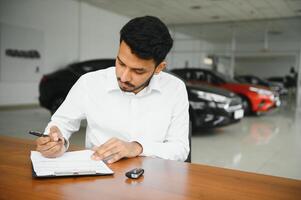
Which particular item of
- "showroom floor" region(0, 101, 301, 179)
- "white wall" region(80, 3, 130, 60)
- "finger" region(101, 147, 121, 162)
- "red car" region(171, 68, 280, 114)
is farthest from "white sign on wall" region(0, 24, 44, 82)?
"finger" region(101, 147, 121, 162)

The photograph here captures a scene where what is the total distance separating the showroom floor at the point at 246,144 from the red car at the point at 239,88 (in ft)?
2.90

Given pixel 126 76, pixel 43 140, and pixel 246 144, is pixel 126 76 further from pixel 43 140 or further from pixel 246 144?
pixel 246 144

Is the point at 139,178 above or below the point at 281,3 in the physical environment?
below

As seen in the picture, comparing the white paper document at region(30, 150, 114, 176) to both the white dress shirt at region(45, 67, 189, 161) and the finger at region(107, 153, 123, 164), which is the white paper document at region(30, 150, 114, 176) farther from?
the white dress shirt at region(45, 67, 189, 161)

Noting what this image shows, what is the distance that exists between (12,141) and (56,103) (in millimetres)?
3584

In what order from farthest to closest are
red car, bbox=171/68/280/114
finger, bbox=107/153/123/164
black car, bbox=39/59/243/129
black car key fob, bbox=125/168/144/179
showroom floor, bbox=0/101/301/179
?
1. red car, bbox=171/68/280/114
2. black car, bbox=39/59/243/129
3. showroom floor, bbox=0/101/301/179
4. finger, bbox=107/153/123/164
5. black car key fob, bbox=125/168/144/179

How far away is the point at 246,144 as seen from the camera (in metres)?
3.88

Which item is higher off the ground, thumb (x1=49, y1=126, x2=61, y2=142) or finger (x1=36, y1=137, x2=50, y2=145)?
thumb (x1=49, y1=126, x2=61, y2=142)

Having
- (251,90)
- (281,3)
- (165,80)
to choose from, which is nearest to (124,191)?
(165,80)

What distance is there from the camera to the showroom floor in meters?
2.94

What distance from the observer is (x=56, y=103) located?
468cm

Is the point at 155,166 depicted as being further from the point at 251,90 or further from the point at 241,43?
the point at 241,43

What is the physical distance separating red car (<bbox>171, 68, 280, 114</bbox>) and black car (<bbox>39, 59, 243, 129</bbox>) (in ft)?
6.33

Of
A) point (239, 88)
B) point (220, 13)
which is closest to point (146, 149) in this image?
point (239, 88)
